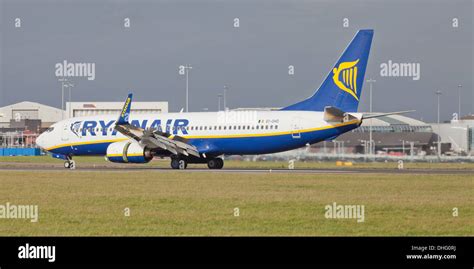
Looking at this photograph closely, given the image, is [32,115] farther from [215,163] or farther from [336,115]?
[336,115]

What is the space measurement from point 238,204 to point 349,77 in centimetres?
2470

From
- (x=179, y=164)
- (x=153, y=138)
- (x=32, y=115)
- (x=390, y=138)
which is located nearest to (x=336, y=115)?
(x=179, y=164)

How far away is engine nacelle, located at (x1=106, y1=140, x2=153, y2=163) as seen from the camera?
50219 millimetres

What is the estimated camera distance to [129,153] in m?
50.3

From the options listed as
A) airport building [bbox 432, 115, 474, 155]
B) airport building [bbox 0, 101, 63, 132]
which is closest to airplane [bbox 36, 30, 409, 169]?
airport building [bbox 432, 115, 474, 155]

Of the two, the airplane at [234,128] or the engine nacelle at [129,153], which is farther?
the engine nacelle at [129,153]

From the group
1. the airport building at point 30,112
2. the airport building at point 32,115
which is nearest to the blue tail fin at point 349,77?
the airport building at point 32,115

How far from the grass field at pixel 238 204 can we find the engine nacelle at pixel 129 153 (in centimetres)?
1061

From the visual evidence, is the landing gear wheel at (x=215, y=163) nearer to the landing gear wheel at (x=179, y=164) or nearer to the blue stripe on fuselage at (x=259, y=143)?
the blue stripe on fuselage at (x=259, y=143)

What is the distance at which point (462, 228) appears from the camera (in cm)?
1969

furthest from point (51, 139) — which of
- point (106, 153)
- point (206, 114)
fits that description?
point (206, 114)

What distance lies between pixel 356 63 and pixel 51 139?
22848mm

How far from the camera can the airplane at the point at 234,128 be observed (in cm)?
4800
